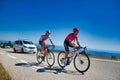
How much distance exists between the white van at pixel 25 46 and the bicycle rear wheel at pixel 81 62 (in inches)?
652

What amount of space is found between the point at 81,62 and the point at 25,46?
17367 millimetres

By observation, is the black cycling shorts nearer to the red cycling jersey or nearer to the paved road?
the red cycling jersey

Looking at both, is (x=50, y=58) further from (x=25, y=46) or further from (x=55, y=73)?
(x=25, y=46)

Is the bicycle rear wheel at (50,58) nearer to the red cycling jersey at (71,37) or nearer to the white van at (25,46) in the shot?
the red cycling jersey at (71,37)

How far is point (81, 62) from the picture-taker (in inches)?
386

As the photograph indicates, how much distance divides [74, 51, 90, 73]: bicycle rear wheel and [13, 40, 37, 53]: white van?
54.3 ft

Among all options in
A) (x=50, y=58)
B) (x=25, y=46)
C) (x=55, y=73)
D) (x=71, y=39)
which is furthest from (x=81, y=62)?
(x=25, y=46)

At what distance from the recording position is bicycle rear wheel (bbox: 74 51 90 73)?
957 cm

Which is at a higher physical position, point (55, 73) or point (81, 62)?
point (81, 62)

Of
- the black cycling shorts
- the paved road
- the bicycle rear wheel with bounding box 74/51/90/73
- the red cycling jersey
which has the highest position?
the red cycling jersey

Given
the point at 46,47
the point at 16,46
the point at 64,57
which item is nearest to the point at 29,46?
the point at 16,46

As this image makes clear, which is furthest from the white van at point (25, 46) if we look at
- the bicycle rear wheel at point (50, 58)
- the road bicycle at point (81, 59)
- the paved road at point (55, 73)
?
the road bicycle at point (81, 59)

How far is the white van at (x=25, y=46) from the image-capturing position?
85.7ft

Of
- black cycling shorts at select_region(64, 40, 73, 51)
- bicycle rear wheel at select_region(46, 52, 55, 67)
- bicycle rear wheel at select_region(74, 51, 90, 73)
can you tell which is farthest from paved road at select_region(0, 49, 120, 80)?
black cycling shorts at select_region(64, 40, 73, 51)
